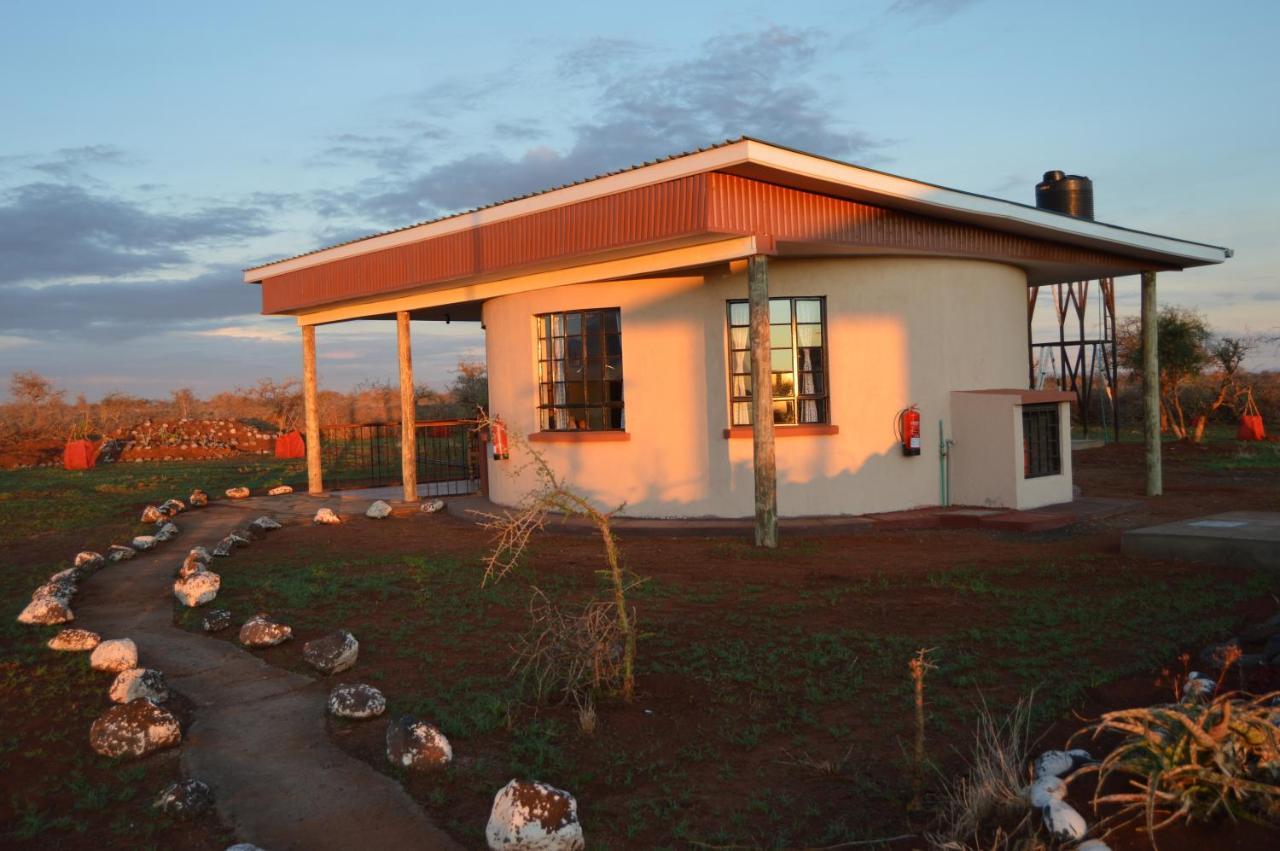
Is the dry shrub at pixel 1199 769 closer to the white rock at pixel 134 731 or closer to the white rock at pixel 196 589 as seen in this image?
the white rock at pixel 134 731

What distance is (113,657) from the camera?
6211mm

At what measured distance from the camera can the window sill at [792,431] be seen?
37.2 feet

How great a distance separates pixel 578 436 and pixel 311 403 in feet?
19.9

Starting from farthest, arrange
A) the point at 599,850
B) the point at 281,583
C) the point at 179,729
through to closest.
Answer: the point at 281,583 → the point at 179,729 → the point at 599,850

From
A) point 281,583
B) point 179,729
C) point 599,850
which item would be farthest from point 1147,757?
point 281,583

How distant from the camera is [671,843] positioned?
12.4ft

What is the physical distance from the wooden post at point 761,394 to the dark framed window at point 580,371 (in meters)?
2.85

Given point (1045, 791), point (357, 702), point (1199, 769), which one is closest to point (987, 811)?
point (1045, 791)

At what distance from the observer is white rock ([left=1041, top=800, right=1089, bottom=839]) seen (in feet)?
10.6

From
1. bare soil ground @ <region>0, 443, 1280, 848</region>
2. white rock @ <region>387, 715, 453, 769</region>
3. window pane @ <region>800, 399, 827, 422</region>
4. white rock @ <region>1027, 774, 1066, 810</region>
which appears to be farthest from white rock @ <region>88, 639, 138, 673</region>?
window pane @ <region>800, 399, 827, 422</region>

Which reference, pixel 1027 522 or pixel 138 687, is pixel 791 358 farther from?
pixel 138 687

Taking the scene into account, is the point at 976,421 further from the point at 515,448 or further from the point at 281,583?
the point at 281,583

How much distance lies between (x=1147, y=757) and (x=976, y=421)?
8802 millimetres

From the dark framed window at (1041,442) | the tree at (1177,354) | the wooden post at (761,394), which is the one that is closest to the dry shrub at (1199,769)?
the wooden post at (761,394)
